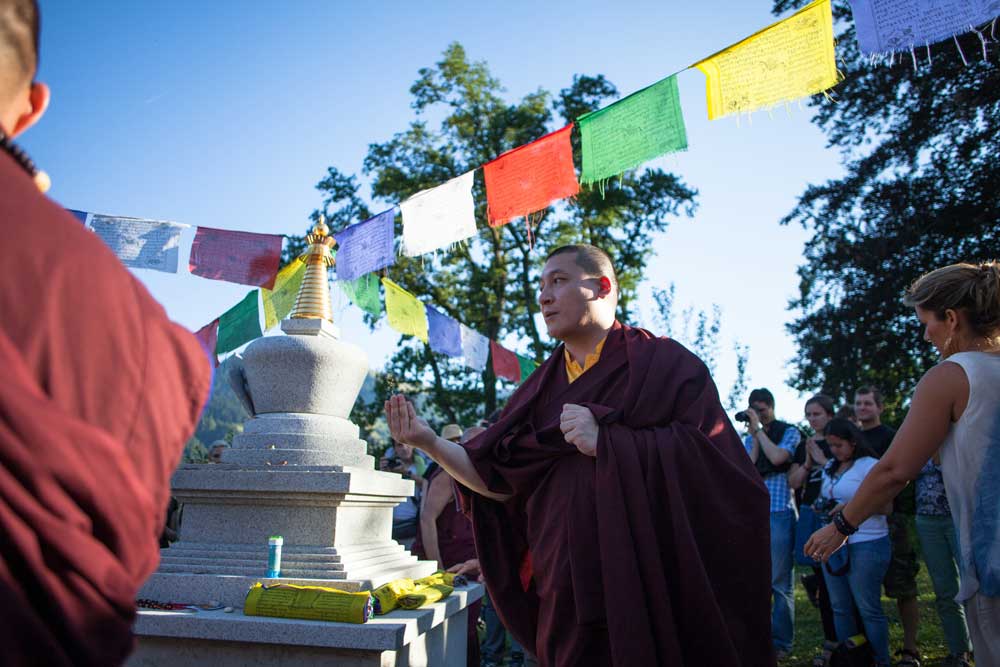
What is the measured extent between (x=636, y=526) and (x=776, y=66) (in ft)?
10.9

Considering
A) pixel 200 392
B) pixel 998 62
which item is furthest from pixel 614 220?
pixel 200 392

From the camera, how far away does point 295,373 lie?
14.7ft

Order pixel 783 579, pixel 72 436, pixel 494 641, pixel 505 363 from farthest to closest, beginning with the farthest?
pixel 505 363, pixel 494 641, pixel 783 579, pixel 72 436

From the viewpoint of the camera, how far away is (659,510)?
2.64 m

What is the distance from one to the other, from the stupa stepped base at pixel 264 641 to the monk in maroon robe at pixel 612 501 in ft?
1.92

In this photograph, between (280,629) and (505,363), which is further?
(505,363)

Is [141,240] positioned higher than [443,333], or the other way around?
[141,240]

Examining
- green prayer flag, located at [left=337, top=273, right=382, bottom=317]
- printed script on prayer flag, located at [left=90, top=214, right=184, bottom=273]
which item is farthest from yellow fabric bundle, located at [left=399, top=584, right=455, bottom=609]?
printed script on prayer flag, located at [left=90, top=214, right=184, bottom=273]

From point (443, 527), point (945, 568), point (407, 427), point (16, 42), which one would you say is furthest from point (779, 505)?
point (16, 42)

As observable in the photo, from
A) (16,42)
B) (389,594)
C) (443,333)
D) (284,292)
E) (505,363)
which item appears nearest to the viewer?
(16,42)

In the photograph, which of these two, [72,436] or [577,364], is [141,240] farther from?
[72,436]

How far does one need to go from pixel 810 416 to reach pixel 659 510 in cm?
392

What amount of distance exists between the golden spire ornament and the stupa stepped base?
1966 millimetres

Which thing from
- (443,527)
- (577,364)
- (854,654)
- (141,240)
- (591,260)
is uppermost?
(141,240)
